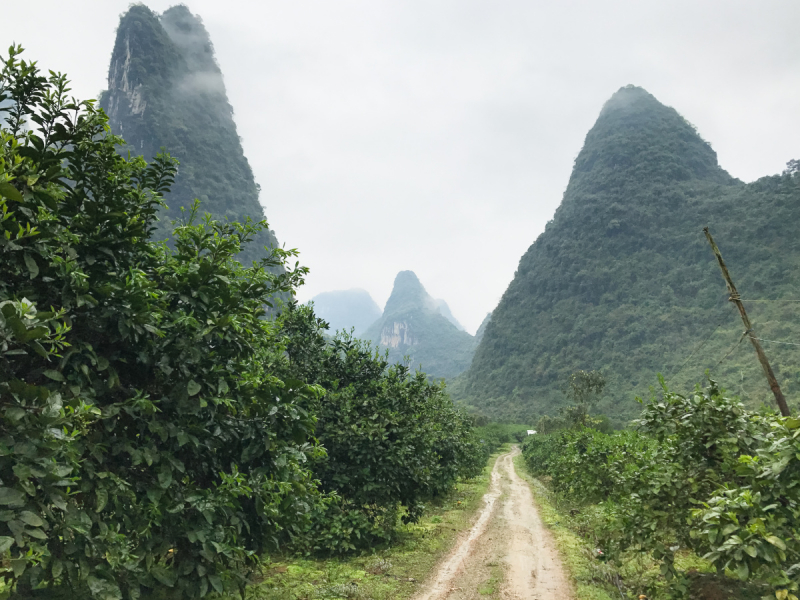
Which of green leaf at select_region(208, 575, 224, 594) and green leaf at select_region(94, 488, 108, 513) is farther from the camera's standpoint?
green leaf at select_region(208, 575, 224, 594)

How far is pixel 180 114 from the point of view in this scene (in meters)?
120

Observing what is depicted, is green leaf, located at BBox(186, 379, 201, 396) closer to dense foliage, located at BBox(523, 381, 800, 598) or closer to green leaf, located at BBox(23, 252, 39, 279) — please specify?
green leaf, located at BBox(23, 252, 39, 279)

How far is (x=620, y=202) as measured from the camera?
12900cm

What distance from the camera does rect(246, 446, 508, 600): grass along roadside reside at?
25.2 ft

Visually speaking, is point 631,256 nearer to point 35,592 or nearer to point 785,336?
point 785,336

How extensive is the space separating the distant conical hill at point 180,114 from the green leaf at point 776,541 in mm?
106635

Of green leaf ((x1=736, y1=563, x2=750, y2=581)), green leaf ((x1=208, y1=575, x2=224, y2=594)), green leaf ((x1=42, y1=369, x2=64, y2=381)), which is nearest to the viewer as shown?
green leaf ((x1=42, y1=369, x2=64, y2=381))

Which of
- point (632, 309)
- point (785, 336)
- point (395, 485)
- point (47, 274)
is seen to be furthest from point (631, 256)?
point (47, 274)

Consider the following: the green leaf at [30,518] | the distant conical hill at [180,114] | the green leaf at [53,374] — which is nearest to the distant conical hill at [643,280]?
the green leaf at [53,374]

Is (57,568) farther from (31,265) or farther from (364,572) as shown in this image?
(364,572)

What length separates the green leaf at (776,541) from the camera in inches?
160

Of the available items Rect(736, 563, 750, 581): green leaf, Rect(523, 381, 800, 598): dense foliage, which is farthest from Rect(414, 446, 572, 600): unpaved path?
Rect(736, 563, 750, 581): green leaf

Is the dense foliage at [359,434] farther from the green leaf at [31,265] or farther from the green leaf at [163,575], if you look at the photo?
the green leaf at [31,265]

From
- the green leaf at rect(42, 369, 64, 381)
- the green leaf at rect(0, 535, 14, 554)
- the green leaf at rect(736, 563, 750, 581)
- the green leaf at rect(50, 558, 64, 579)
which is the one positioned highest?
the green leaf at rect(42, 369, 64, 381)
